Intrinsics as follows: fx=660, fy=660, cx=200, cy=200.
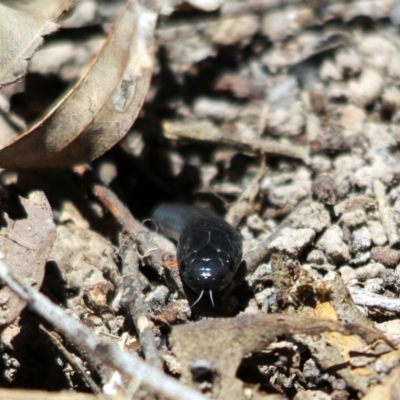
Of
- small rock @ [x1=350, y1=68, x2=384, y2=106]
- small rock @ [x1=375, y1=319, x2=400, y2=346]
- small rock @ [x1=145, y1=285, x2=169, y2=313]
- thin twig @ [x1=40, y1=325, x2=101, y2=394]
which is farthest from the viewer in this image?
small rock @ [x1=350, y1=68, x2=384, y2=106]

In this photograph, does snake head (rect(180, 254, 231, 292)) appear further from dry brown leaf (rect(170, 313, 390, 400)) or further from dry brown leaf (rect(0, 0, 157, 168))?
dry brown leaf (rect(0, 0, 157, 168))

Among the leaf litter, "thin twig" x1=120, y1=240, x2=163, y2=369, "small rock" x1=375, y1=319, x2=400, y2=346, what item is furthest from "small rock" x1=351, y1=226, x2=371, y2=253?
"thin twig" x1=120, y1=240, x2=163, y2=369

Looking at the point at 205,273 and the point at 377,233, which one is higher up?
the point at 205,273

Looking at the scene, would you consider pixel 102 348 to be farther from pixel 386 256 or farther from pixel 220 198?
pixel 220 198

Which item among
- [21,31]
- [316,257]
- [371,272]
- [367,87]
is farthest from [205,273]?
[367,87]

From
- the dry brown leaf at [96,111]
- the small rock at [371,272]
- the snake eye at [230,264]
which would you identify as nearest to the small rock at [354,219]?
the small rock at [371,272]

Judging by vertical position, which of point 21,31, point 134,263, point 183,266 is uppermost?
point 21,31

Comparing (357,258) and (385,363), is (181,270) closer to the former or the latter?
(357,258)

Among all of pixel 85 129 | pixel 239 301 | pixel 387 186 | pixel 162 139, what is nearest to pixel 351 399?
pixel 239 301
